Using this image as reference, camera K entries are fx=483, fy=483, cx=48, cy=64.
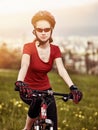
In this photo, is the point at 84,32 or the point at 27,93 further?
the point at 84,32

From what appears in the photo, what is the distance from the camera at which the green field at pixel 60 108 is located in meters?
3.56

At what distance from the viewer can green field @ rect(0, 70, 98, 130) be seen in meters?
3.56

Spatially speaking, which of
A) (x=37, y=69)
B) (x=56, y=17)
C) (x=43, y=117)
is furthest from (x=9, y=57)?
(x=43, y=117)

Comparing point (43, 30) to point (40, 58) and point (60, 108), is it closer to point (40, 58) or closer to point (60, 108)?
point (40, 58)

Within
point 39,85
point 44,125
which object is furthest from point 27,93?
point 39,85

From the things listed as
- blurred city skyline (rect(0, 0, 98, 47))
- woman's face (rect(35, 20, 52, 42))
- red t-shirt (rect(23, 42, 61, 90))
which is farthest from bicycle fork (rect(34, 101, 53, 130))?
blurred city skyline (rect(0, 0, 98, 47))

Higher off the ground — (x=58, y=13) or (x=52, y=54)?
(x=58, y=13)

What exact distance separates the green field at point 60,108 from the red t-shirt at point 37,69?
0.99 ft

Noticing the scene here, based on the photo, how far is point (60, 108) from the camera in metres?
A: 3.63

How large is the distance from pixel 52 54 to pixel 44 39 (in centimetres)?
12

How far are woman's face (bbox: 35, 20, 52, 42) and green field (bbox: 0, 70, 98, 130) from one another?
0.43 meters

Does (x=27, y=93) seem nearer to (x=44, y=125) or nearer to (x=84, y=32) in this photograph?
(x=44, y=125)

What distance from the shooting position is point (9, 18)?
3.62 metres

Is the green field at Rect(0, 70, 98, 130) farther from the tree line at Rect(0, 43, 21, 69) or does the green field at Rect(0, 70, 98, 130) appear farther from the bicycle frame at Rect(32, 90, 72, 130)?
the bicycle frame at Rect(32, 90, 72, 130)
